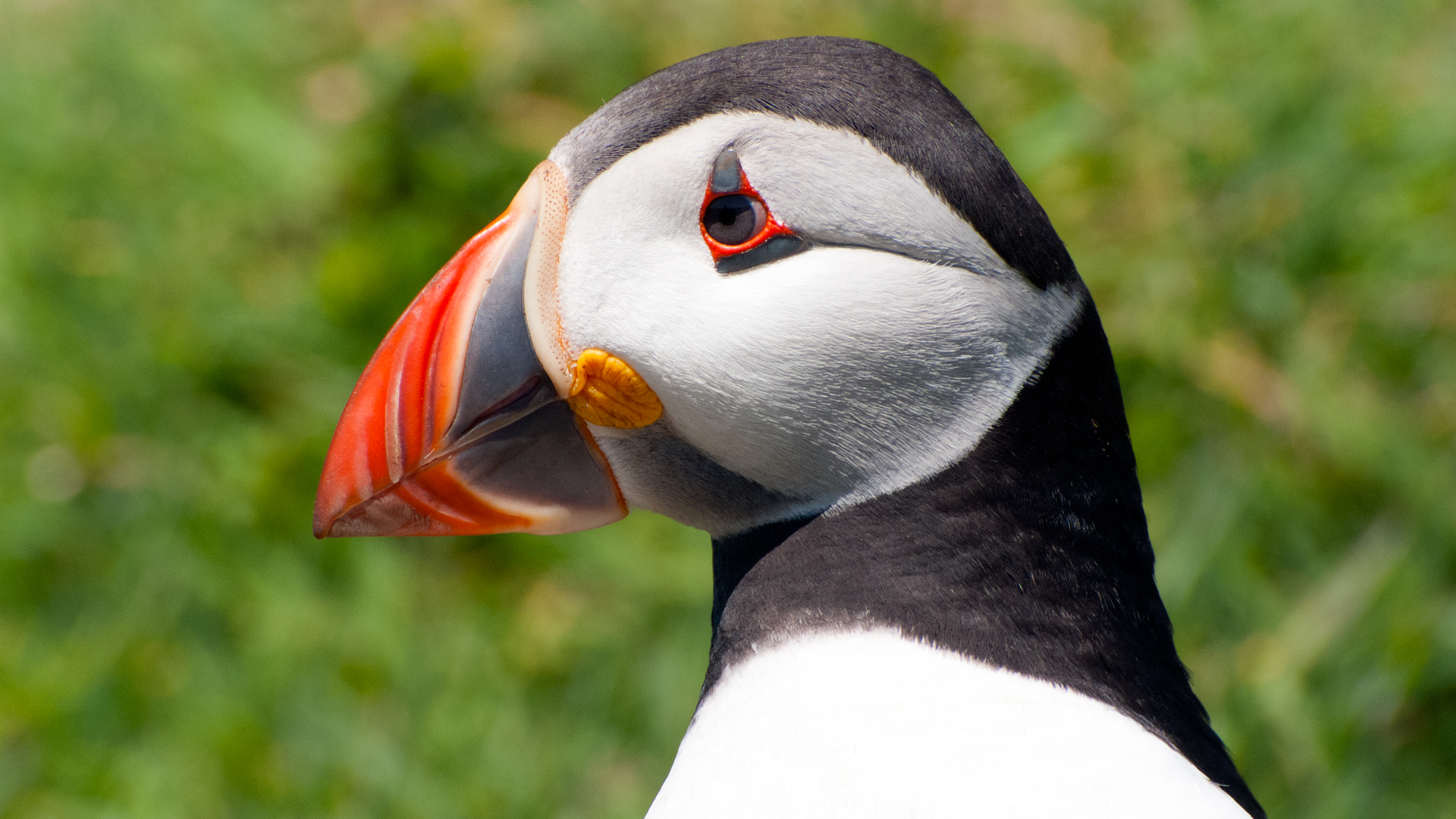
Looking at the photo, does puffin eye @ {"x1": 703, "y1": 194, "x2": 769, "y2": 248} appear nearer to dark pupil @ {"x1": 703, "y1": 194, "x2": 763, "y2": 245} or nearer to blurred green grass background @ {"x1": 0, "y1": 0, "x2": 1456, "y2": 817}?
dark pupil @ {"x1": 703, "y1": 194, "x2": 763, "y2": 245}

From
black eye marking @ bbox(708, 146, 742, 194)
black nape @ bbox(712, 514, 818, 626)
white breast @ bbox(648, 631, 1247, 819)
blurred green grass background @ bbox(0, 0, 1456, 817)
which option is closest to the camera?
white breast @ bbox(648, 631, 1247, 819)

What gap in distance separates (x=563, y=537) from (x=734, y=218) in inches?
71.9

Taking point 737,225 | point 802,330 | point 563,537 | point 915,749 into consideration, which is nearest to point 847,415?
point 802,330

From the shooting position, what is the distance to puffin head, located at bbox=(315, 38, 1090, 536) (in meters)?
1.32

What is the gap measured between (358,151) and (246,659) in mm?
1434

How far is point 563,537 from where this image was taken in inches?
120

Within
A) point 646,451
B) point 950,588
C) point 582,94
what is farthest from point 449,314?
point 582,94

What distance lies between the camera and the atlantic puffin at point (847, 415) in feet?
4.23

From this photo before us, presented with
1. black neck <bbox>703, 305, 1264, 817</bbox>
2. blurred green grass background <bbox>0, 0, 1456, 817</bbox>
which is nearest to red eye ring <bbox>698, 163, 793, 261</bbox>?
black neck <bbox>703, 305, 1264, 817</bbox>

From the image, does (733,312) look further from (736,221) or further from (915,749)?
(915,749)

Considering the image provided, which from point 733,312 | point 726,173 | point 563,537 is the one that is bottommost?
point 563,537

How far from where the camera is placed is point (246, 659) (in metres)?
2.89

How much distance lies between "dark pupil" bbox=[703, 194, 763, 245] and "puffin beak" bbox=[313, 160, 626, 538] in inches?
7.3

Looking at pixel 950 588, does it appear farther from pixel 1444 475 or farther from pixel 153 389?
pixel 153 389
